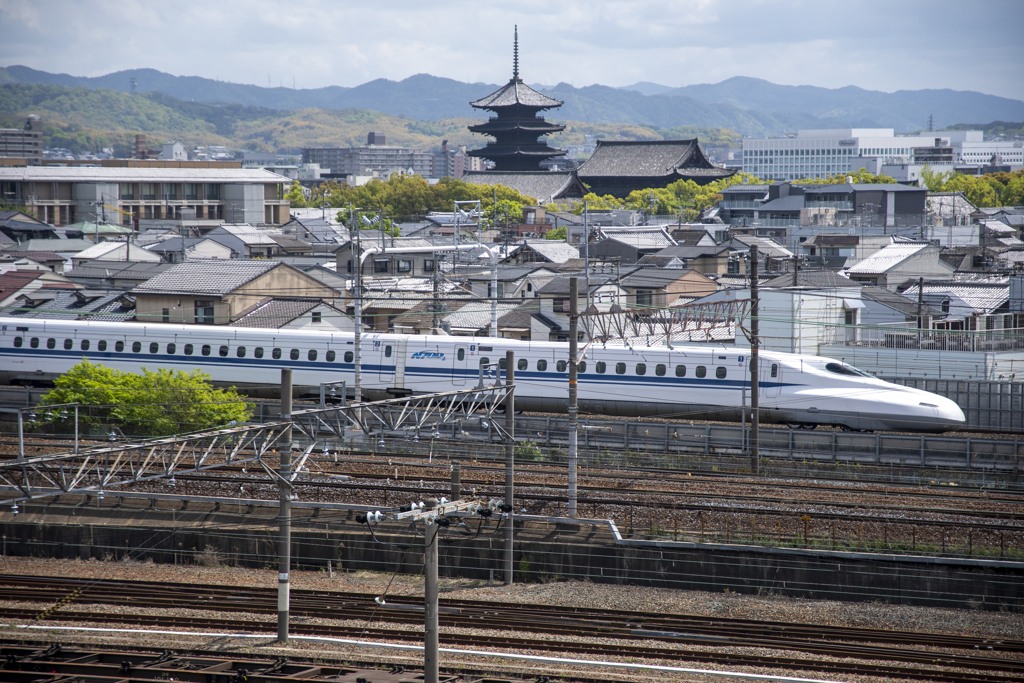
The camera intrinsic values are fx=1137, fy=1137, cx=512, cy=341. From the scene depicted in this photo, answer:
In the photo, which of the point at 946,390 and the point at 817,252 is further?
the point at 817,252

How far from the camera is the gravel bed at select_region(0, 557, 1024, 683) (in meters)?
13.1

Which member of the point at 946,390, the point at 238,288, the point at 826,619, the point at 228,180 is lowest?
the point at 826,619

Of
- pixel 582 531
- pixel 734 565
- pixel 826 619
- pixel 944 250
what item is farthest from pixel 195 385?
pixel 944 250

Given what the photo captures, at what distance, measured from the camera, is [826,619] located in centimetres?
1470

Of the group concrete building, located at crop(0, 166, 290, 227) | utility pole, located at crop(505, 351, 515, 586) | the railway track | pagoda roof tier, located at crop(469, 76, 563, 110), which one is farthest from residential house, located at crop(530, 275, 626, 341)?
pagoda roof tier, located at crop(469, 76, 563, 110)

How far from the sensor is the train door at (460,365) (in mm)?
24453

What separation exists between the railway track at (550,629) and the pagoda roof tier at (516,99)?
80589mm

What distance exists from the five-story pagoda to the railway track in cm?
8126

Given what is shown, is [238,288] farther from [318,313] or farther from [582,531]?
[582,531]

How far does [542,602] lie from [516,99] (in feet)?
268

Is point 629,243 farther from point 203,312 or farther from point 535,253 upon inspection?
point 203,312

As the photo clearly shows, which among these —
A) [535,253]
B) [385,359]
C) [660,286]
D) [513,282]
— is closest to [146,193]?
[535,253]

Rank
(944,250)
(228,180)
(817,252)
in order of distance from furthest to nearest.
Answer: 1. (228,180)
2. (817,252)
3. (944,250)

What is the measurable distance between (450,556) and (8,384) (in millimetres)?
16926
